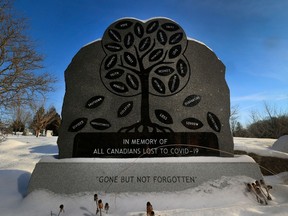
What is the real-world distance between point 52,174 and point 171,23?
3.67 meters

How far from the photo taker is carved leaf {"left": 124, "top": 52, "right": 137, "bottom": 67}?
15.9 ft

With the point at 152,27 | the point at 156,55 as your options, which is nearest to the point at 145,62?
the point at 156,55

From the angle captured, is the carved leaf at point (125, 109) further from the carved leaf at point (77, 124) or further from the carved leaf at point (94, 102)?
the carved leaf at point (77, 124)

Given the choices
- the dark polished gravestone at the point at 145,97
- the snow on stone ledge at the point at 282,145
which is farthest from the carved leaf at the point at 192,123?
the snow on stone ledge at the point at 282,145

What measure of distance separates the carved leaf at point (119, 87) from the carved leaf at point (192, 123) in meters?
1.29

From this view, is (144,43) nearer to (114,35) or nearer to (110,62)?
(114,35)

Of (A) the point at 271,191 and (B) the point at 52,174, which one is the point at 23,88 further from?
(A) the point at 271,191

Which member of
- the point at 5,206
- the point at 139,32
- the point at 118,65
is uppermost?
the point at 139,32

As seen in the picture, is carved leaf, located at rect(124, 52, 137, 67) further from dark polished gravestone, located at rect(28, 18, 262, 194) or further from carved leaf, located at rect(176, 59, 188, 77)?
carved leaf, located at rect(176, 59, 188, 77)

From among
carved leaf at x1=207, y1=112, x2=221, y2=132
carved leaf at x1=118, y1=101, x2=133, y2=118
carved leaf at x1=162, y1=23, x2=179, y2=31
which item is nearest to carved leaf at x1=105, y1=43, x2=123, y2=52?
carved leaf at x1=162, y1=23, x2=179, y2=31

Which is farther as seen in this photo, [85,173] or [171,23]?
[171,23]

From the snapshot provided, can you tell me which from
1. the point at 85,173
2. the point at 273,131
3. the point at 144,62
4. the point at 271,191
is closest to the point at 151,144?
the point at 85,173

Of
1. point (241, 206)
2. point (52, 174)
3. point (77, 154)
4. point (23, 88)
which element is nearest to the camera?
point (241, 206)

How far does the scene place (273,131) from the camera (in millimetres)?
30625
